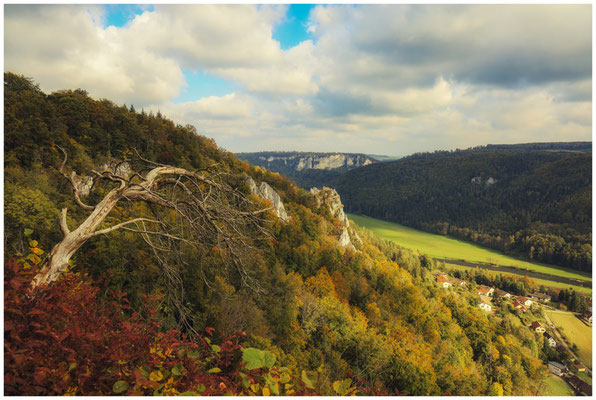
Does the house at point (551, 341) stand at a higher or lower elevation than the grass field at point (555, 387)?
higher

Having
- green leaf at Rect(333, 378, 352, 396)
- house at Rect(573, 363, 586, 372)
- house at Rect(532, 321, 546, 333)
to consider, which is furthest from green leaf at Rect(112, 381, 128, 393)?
house at Rect(532, 321, 546, 333)

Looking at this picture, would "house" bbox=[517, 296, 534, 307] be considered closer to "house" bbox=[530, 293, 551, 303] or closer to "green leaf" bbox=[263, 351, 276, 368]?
Result: "house" bbox=[530, 293, 551, 303]

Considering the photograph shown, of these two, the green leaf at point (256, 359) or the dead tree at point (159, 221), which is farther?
the dead tree at point (159, 221)

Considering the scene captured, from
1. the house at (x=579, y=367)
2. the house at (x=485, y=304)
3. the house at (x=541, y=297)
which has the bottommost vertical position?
the house at (x=579, y=367)

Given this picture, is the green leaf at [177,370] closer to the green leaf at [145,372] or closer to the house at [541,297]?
the green leaf at [145,372]

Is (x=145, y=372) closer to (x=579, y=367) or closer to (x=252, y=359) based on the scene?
(x=252, y=359)

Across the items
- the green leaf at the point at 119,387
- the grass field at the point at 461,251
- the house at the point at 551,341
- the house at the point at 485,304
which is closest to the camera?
the green leaf at the point at 119,387

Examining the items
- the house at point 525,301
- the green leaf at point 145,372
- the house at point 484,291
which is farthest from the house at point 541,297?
the green leaf at point 145,372

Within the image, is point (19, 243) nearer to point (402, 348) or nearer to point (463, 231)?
point (402, 348)

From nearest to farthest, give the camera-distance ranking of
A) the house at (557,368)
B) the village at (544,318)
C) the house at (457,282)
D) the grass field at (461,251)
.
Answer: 1. the village at (544,318)
2. the house at (557,368)
3. the house at (457,282)
4. the grass field at (461,251)
